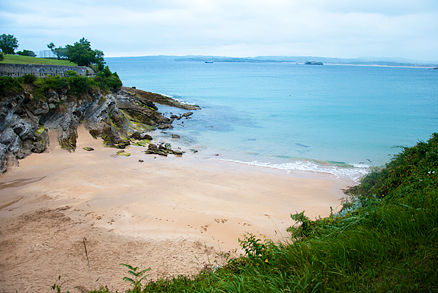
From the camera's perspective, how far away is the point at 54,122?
63.8 ft

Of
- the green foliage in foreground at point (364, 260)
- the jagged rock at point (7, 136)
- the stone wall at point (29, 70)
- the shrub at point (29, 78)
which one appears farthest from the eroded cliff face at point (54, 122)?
the green foliage in foreground at point (364, 260)

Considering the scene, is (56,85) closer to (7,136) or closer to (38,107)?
(38,107)

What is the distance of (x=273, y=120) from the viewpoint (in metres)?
35.7

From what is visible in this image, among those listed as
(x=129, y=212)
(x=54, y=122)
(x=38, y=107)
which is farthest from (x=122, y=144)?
(x=129, y=212)

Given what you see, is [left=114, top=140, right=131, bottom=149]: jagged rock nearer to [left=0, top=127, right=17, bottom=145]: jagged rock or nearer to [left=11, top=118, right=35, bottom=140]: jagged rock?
[left=11, top=118, right=35, bottom=140]: jagged rock

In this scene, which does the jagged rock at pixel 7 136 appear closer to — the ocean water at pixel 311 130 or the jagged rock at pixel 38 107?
the jagged rock at pixel 38 107

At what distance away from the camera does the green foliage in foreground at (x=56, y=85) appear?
16.6 m

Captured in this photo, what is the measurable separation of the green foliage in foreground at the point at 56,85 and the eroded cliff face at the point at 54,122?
1.20ft

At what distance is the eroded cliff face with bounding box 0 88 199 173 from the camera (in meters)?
15.9

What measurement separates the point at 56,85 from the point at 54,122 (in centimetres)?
297

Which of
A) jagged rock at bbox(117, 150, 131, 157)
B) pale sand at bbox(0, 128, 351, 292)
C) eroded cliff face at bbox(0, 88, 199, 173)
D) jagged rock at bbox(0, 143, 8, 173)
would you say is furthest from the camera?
jagged rock at bbox(117, 150, 131, 157)

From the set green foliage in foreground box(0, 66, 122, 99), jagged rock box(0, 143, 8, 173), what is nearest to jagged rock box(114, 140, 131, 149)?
green foliage in foreground box(0, 66, 122, 99)

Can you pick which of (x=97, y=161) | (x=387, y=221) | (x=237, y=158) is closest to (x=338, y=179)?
(x=237, y=158)

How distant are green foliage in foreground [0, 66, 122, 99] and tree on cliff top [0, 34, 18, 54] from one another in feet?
52.8
